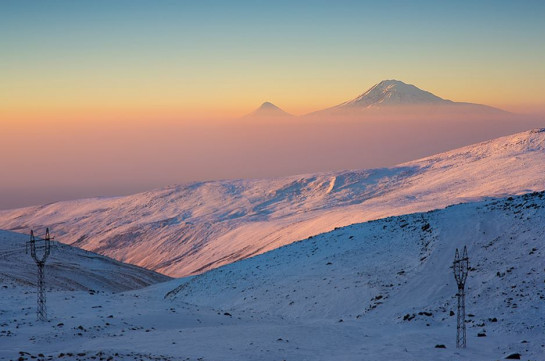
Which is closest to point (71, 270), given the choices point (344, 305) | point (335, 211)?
point (344, 305)

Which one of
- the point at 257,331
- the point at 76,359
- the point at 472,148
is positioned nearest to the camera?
the point at 76,359

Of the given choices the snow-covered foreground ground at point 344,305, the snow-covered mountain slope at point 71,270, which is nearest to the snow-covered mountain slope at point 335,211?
the snow-covered mountain slope at point 71,270

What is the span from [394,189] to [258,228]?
140 ft

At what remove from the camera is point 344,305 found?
40438mm

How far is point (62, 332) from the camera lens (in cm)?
2830

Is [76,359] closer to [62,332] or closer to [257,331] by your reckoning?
[62,332]

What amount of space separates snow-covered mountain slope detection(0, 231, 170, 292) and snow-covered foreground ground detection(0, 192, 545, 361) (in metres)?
13.2

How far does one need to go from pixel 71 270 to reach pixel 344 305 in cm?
4140

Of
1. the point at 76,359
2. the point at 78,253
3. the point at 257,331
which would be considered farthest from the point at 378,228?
the point at 78,253

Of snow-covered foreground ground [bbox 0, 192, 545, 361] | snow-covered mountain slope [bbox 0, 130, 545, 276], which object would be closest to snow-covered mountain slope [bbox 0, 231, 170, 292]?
snow-covered foreground ground [bbox 0, 192, 545, 361]

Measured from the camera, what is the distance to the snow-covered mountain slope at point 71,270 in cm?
6284

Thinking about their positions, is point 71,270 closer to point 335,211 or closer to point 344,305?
point 344,305

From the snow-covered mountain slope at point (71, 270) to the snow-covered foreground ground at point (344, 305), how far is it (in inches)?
520

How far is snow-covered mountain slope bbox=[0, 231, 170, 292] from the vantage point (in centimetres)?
6284
